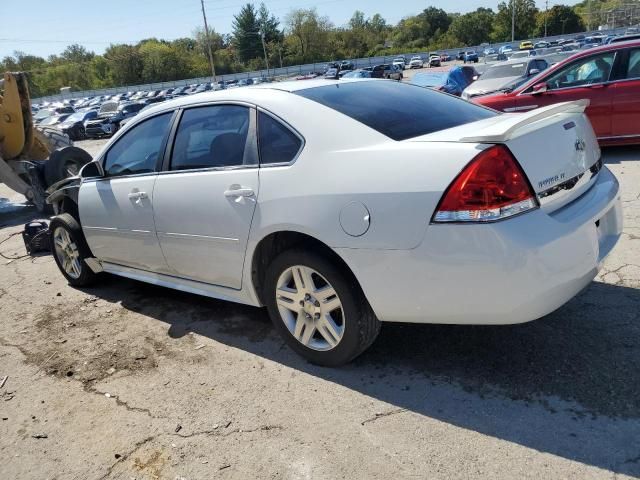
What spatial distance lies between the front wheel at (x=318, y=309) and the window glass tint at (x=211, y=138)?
30.0 inches

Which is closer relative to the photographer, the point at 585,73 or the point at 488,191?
the point at 488,191

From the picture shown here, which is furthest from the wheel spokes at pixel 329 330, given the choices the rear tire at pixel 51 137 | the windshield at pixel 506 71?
the windshield at pixel 506 71

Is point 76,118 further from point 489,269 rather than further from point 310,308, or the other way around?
point 489,269

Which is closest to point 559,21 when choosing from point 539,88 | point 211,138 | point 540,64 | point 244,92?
point 540,64

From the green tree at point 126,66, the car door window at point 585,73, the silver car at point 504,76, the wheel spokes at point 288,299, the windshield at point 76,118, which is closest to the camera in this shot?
the wheel spokes at point 288,299

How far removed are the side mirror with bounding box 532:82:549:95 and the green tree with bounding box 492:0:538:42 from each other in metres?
103

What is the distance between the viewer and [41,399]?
10.9ft

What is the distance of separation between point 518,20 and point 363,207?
11258cm

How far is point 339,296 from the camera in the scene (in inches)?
112

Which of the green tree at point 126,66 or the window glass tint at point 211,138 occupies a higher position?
the green tree at point 126,66

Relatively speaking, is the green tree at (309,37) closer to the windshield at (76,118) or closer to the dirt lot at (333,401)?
the windshield at (76,118)

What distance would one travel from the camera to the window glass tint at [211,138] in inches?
131

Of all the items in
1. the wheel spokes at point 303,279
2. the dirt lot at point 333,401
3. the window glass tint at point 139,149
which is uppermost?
the window glass tint at point 139,149

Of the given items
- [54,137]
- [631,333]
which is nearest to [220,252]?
[631,333]
